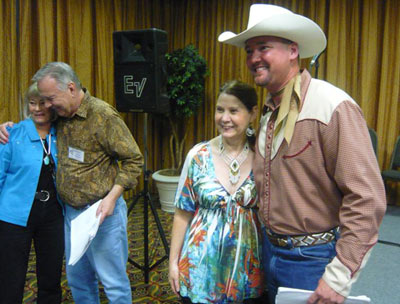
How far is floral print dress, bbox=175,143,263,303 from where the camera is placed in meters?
1.35

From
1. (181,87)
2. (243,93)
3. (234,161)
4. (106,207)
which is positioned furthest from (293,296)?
(181,87)

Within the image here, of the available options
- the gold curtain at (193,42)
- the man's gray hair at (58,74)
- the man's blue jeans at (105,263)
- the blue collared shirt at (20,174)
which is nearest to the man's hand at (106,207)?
the man's blue jeans at (105,263)

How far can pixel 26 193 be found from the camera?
1761mm

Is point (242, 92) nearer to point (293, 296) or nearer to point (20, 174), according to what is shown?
point (293, 296)

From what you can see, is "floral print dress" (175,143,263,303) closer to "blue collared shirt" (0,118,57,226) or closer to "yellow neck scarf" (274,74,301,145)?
"yellow neck scarf" (274,74,301,145)

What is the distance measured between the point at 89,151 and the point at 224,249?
87 cm

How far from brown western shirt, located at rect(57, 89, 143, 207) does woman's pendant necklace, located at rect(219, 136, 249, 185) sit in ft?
1.99

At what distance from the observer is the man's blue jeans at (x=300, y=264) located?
3.80ft

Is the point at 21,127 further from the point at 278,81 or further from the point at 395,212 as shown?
the point at 395,212

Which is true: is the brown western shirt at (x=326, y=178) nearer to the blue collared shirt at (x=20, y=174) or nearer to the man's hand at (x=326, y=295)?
the man's hand at (x=326, y=295)

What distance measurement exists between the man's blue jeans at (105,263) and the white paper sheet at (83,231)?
83 mm

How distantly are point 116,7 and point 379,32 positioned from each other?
3320mm

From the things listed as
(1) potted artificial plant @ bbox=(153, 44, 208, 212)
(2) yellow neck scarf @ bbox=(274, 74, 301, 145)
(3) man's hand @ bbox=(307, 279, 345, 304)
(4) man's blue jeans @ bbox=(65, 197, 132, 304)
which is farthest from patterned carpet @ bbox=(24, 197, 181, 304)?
(2) yellow neck scarf @ bbox=(274, 74, 301, 145)

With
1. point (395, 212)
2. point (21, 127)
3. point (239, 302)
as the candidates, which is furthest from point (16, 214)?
point (395, 212)
